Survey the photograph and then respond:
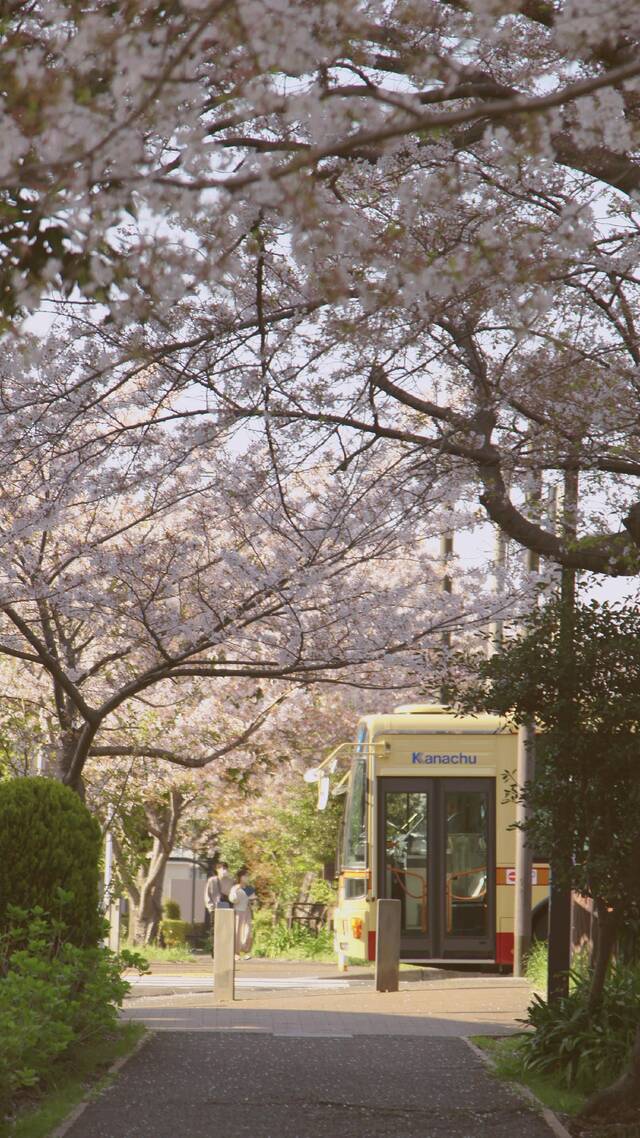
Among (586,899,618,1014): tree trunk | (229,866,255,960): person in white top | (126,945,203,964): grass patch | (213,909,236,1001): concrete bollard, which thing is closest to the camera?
(586,899,618,1014): tree trunk

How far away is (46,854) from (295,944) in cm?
1934

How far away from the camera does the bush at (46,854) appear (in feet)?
34.4

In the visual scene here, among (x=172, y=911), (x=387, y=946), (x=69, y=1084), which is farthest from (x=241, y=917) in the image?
(x=172, y=911)

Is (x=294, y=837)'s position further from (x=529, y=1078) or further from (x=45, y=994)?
(x=45, y=994)

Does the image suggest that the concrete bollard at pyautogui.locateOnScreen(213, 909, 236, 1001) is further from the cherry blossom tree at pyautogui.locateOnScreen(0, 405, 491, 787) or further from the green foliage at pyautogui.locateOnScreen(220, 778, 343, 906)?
the green foliage at pyautogui.locateOnScreen(220, 778, 343, 906)

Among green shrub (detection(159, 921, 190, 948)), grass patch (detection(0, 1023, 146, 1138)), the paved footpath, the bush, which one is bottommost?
green shrub (detection(159, 921, 190, 948))

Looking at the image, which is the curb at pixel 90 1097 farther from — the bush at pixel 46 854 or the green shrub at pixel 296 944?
the green shrub at pixel 296 944

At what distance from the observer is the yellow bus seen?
19.9 m

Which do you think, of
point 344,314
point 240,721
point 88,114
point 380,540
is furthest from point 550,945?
point 240,721

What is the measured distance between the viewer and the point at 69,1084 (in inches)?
359

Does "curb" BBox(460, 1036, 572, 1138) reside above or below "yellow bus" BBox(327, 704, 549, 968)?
below

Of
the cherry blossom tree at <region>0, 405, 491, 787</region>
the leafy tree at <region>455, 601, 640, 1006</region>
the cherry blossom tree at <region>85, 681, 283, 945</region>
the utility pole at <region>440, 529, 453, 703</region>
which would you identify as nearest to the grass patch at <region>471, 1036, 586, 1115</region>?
the leafy tree at <region>455, 601, 640, 1006</region>

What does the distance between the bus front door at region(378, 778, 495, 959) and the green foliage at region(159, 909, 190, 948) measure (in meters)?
11.7

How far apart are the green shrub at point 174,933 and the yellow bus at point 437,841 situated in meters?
11.7
